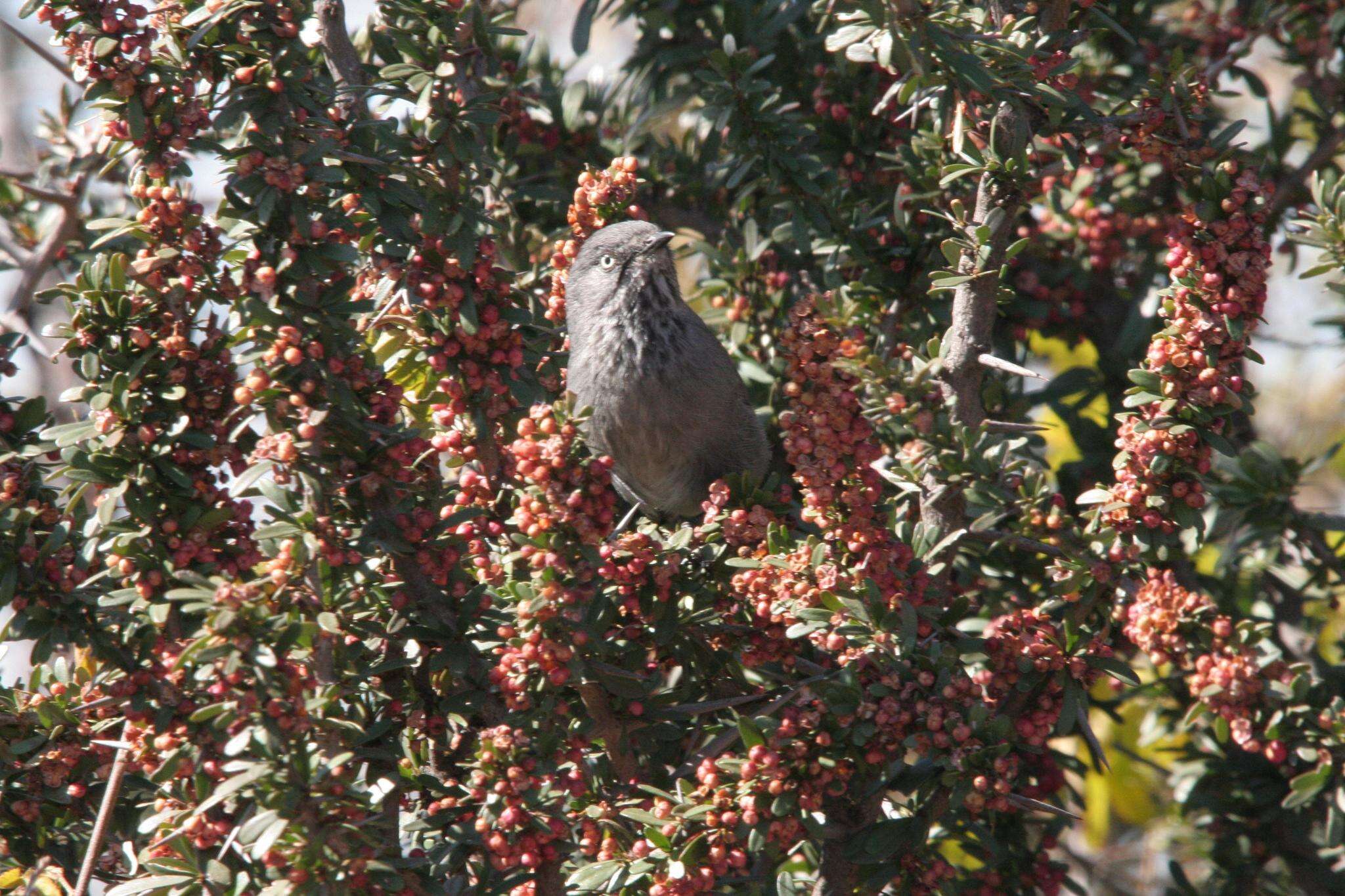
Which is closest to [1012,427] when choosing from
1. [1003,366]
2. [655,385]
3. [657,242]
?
[1003,366]

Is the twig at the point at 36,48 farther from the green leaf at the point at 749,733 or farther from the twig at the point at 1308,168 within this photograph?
the twig at the point at 1308,168

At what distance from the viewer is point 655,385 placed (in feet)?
15.5

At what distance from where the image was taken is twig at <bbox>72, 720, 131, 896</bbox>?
2672 mm

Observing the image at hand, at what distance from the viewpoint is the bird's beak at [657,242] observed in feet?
15.4

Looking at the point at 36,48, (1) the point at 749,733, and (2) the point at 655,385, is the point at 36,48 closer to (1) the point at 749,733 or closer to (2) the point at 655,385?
(2) the point at 655,385

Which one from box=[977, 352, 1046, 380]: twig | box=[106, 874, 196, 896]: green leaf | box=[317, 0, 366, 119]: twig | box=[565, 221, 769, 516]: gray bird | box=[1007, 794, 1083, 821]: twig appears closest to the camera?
box=[106, 874, 196, 896]: green leaf

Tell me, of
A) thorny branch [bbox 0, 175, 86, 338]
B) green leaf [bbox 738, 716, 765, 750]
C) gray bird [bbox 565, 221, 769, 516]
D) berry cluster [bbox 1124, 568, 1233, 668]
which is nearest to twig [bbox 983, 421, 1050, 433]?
berry cluster [bbox 1124, 568, 1233, 668]

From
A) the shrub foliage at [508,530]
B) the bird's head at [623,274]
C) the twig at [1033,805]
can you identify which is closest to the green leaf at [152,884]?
the shrub foliage at [508,530]

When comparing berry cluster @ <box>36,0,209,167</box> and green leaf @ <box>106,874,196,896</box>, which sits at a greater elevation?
berry cluster @ <box>36,0,209,167</box>

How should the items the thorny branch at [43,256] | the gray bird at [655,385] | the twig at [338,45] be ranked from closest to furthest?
1. the twig at [338,45]
2. the thorny branch at [43,256]
3. the gray bird at [655,385]

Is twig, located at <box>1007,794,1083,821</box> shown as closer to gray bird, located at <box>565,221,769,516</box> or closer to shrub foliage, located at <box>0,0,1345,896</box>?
shrub foliage, located at <box>0,0,1345,896</box>

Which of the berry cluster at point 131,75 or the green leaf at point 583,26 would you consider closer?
the berry cluster at point 131,75

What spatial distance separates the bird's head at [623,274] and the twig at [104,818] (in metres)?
2.52

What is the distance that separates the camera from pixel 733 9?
14.4 ft
